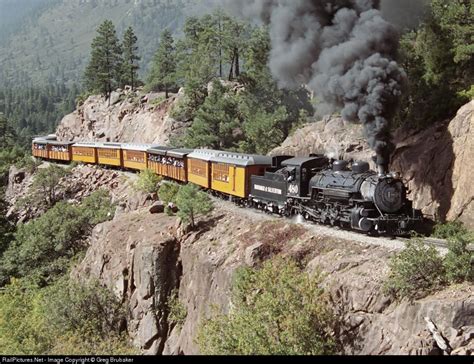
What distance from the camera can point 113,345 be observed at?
2055cm

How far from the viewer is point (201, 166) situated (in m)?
33.0

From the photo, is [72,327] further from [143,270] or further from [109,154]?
[109,154]

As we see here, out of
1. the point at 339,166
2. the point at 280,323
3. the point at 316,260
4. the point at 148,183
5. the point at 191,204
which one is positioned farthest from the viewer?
the point at 148,183

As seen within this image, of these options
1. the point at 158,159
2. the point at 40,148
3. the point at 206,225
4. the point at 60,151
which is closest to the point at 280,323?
the point at 206,225

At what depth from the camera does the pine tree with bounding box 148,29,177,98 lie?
6544cm

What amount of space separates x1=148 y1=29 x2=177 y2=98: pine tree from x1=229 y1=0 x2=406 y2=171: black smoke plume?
131 feet

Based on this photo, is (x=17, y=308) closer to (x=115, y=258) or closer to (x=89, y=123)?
(x=115, y=258)

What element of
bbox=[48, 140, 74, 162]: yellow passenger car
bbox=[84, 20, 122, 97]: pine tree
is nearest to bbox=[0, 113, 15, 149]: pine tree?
bbox=[84, 20, 122, 97]: pine tree

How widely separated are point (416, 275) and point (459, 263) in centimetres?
113

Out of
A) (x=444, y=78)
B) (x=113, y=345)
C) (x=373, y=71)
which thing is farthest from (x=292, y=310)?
(x=444, y=78)

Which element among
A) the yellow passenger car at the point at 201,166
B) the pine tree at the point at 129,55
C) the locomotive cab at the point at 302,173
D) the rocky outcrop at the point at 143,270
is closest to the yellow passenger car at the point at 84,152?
the pine tree at the point at 129,55

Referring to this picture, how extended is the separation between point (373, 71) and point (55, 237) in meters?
24.4

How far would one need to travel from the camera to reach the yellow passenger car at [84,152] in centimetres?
5336

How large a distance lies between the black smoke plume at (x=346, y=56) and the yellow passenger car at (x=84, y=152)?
30891 millimetres
